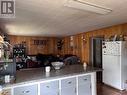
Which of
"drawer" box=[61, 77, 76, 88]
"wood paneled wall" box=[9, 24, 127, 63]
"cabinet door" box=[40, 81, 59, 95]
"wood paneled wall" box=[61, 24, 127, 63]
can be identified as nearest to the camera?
"cabinet door" box=[40, 81, 59, 95]

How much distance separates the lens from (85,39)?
6820 mm

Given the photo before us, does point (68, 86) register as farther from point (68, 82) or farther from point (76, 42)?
point (76, 42)

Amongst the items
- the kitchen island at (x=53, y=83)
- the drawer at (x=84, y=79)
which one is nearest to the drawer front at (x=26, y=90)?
the kitchen island at (x=53, y=83)

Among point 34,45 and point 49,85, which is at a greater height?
point 34,45

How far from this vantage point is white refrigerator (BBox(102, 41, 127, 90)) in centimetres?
438

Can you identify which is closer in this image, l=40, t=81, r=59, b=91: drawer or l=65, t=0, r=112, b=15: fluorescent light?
l=65, t=0, r=112, b=15: fluorescent light

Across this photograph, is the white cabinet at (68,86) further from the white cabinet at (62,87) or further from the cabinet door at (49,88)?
the cabinet door at (49,88)

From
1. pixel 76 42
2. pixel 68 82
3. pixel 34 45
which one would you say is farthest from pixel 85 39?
pixel 68 82

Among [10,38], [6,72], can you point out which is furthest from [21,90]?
[10,38]

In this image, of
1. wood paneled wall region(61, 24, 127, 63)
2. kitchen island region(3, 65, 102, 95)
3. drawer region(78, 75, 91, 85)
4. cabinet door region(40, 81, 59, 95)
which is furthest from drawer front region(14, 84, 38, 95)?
wood paneled wall region(61, 24, 127, 63)

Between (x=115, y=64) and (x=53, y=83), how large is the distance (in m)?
2.67

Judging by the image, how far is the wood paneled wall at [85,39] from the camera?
5.03 metres

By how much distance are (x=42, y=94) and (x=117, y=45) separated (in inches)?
119

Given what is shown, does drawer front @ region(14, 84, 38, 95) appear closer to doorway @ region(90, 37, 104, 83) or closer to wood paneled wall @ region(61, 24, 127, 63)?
wood paneled wall @ region(61, 24, 127, 63)
